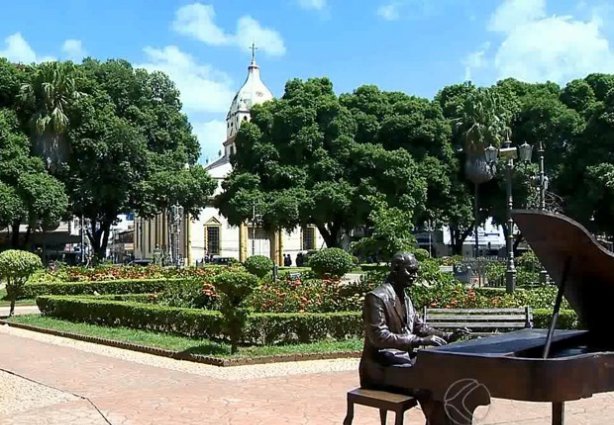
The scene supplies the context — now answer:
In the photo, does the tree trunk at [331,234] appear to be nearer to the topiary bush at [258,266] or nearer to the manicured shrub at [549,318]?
the topiary bush at [258,266]

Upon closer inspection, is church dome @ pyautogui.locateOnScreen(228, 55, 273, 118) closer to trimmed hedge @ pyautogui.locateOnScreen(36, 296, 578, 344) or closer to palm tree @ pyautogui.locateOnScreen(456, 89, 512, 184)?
palm tree @ pyautogui.locateOnScreen(456, 89, 512, 184)

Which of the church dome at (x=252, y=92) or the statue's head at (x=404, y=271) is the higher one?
the church dome at (x=252, y=92)

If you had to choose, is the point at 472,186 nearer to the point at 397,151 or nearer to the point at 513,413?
the point at 397,151

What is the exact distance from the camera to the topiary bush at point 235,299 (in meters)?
11.4

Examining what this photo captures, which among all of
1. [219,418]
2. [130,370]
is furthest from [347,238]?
[219,418]

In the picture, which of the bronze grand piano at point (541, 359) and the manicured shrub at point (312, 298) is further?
the manicured shrub at point (312, 298)

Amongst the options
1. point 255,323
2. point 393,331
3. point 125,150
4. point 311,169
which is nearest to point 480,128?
point 311,169

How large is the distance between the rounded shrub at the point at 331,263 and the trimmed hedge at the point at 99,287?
14.2ft

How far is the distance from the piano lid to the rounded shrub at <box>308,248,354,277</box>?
1671cm

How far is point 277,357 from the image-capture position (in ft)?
37.3

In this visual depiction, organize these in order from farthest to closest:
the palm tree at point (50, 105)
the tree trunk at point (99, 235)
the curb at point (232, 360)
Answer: the tree trunk at point (99, 235) → the palm tree at point (50, 105) → the curb at point (232, 360)

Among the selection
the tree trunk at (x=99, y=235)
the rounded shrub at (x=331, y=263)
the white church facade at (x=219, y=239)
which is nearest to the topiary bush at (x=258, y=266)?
the rounded shrub at (x=331, y=263)

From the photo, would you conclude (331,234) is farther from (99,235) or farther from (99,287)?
(99,287)

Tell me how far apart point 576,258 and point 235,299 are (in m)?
7.64
